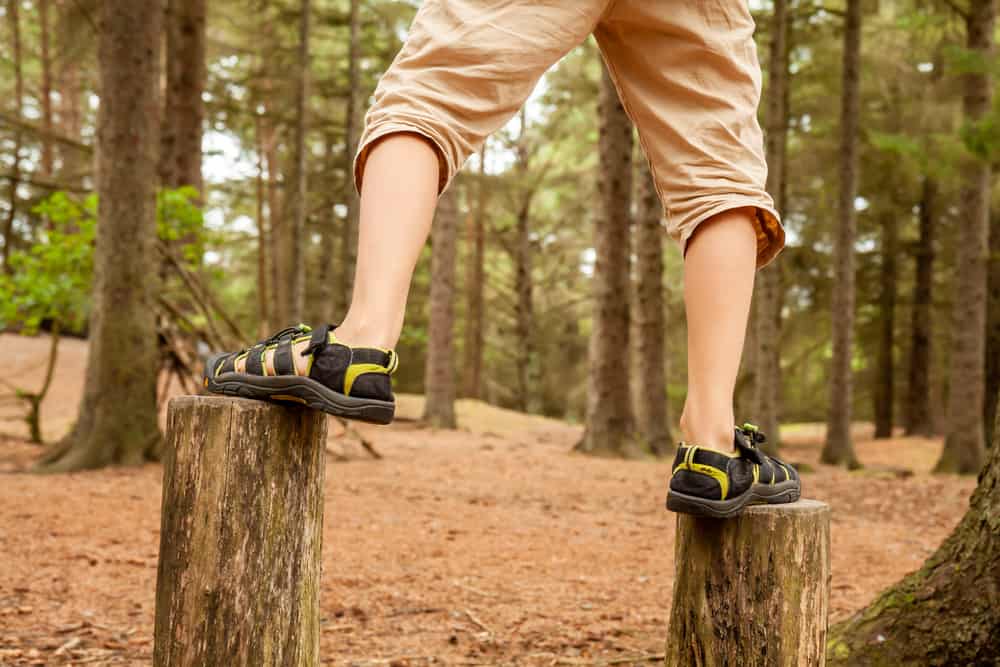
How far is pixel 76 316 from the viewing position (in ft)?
26.1

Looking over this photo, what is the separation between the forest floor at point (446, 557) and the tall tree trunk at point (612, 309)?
4.74 ft

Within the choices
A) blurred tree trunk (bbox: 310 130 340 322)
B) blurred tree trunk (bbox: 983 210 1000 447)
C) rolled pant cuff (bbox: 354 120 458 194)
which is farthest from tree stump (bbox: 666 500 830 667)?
blurred tree trunk (bbox: 983 210 1000 447)

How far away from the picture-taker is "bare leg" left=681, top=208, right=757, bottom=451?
75.7 inches

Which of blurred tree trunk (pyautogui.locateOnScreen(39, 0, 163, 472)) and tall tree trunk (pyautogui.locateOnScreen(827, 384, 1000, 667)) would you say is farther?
blurred tree trunk (pyautogui.locateOnScreen(39, 0, 163, 472))

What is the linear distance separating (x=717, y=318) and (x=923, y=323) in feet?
57.8

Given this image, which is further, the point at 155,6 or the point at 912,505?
the point at 912,505

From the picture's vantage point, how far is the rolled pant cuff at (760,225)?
75.8 inches

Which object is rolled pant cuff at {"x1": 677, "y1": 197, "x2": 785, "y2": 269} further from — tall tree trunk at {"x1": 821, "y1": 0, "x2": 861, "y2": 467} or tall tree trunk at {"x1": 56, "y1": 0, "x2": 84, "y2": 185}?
tall tree trunk at {"x1": 56, "y1": 0, "x2": 84, "y2": 185}

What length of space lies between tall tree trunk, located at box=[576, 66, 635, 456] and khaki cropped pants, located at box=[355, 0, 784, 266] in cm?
849

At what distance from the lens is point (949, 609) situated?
7.99 ft

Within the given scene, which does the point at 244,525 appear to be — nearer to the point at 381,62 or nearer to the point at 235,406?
the point at 235,406

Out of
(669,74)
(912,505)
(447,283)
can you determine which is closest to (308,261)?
(447,283)

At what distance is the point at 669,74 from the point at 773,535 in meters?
1.06

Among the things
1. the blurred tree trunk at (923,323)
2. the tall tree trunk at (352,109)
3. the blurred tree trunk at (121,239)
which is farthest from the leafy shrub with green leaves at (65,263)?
the blurred tree trunk at (923,323)
